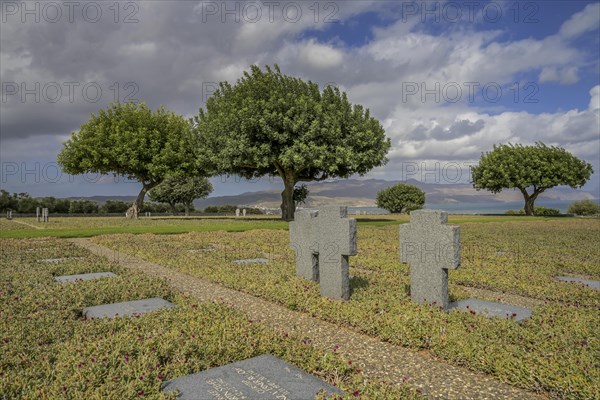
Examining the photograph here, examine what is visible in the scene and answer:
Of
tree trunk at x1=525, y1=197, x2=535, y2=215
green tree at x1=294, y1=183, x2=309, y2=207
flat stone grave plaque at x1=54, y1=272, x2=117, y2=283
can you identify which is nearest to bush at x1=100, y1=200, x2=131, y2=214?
A: green tree at x1=294, y1=183, x2=309, y2=207

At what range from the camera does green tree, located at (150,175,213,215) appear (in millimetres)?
61750

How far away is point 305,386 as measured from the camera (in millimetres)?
3713

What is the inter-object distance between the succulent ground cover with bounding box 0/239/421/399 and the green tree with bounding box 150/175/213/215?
56.0 m

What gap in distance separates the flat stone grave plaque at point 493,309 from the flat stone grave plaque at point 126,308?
15.5ft

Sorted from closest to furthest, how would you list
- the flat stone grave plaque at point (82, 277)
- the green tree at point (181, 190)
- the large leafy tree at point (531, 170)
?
the flat stone grave plaque at point (82, 277) < the large leafy tree at point (531, 170) < the green tree at point (181, 190)

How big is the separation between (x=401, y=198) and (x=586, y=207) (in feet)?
84.5

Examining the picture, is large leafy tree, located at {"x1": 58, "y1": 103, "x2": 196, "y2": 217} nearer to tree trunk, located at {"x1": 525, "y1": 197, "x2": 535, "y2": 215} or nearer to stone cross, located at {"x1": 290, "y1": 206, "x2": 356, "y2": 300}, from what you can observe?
stone cross, located at {"x1": 290, "y1": 206, "x2": 356, "y2": 300}

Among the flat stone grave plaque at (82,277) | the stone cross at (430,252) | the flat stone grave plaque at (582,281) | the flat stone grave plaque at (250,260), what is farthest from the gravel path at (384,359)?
the flat stone grave plaque at (582,281)

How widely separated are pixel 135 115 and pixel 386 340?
34.3 m

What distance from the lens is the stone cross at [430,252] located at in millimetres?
6414

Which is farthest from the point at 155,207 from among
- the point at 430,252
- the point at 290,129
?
the point at 430,252

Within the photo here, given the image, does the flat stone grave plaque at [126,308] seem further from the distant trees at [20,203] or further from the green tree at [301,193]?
the distant trees at [20,203]

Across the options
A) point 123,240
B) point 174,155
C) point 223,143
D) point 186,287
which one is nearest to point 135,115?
point 174,155

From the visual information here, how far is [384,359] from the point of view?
4.59m
